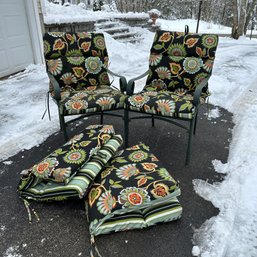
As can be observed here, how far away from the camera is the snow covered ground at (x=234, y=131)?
5.73ft

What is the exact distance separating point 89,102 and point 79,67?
2.17ft

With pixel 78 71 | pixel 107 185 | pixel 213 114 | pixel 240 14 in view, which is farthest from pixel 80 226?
pixel 240 14

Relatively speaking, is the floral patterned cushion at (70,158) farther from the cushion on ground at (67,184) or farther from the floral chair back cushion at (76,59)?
the floral chair back cushion at (76,59)

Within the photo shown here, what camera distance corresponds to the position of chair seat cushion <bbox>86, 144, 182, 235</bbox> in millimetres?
1721

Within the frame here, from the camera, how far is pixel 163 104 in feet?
7.95

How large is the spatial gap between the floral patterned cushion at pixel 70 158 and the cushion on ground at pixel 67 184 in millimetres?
31

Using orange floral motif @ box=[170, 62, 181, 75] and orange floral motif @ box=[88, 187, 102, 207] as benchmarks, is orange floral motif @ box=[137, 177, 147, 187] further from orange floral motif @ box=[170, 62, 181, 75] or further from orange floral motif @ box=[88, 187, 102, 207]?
orange floral motif @ box=[170, 62, 181, 75]

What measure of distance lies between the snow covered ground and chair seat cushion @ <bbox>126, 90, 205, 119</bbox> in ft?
2.04

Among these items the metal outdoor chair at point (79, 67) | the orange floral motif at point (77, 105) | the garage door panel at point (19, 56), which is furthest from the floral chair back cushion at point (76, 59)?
the garage door panel at point (19, 56)

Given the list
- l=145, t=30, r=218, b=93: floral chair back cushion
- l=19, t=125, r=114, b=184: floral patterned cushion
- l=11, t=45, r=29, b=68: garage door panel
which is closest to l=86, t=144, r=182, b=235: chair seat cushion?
l=19, t=125, r=114, b=184: floral patterned cushion

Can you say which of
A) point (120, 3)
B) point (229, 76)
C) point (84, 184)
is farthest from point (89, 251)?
point (120, 3)

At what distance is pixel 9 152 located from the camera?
2670 mm

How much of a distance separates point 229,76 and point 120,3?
8224 mm

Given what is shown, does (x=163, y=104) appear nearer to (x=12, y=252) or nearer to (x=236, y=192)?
(x=236, y=192)
